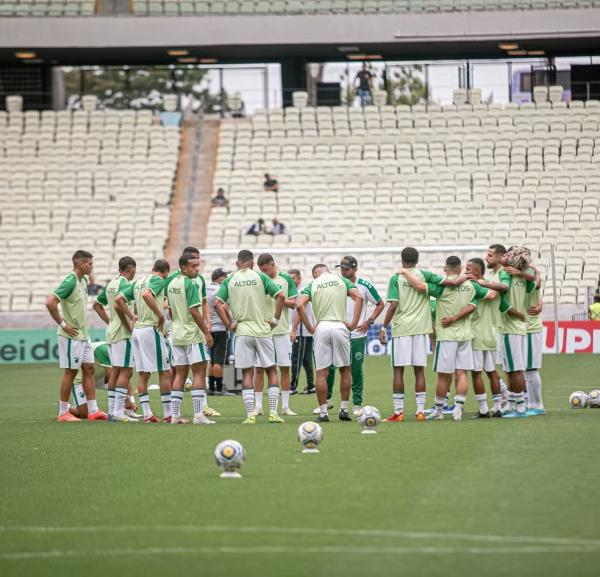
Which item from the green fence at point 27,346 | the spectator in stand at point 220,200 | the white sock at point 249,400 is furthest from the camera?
the spectator in stand at point 220,200

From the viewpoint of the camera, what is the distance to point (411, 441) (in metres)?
12.9

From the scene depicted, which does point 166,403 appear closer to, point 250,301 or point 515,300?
point 250,301

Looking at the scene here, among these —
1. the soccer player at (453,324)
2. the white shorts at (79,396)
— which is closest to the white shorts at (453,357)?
the soccer player at (453,324)

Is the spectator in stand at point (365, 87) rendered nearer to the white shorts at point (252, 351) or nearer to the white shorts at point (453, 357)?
the white shorts at point (252, 351)

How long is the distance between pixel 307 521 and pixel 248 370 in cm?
739

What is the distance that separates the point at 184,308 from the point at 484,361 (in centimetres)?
384

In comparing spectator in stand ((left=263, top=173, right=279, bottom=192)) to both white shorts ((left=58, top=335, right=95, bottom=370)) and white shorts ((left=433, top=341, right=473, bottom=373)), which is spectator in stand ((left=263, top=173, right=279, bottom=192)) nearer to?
white shorts ((left=58, top=335, right=95, bottom=370))

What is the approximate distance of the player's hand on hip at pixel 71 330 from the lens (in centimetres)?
1633

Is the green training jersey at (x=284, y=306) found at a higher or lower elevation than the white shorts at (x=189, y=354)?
higher

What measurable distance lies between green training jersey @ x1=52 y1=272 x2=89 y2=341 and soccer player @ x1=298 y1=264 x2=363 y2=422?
2962mm

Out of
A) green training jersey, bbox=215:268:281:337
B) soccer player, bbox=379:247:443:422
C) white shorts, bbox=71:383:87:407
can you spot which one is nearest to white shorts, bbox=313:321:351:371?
soccer player, bbox=379:247:443:422

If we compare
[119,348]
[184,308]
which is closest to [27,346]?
[119,348]

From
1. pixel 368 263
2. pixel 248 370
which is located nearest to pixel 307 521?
pixel 248 370

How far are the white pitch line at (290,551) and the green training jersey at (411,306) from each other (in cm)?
794
